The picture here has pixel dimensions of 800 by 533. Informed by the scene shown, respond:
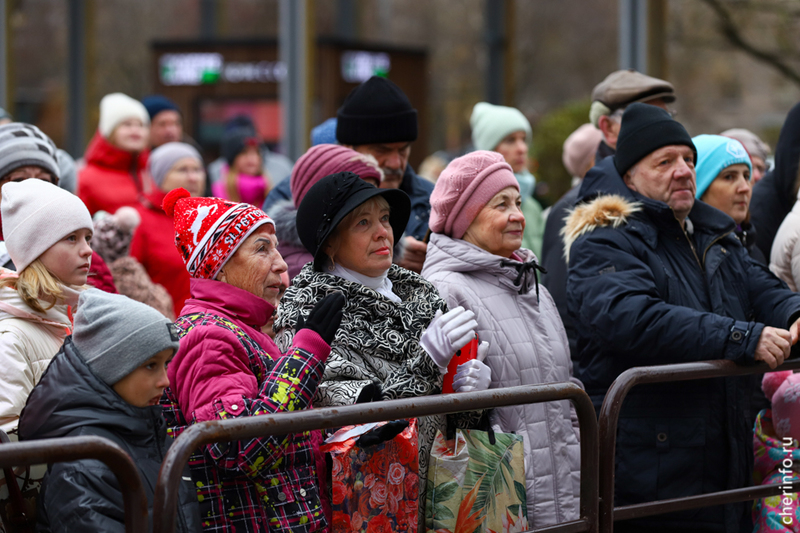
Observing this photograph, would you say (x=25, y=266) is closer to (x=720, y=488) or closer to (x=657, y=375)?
(x=657, y=375)

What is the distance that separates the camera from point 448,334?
122 inches

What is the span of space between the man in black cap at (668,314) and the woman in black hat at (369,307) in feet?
2.27

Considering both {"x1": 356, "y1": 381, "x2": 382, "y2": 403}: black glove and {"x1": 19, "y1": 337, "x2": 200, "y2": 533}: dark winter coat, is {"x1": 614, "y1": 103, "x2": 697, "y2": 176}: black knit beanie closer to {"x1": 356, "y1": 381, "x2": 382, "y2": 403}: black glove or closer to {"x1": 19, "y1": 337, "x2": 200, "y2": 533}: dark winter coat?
{"x1": 356, "y1": 381, "x2": 382, "y2": 403}: black glove

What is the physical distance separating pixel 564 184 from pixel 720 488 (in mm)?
11279

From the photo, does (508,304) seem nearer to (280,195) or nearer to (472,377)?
(472,377)

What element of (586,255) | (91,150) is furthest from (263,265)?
(91,150)

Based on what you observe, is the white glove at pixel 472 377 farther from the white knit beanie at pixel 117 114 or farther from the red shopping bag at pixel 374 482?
the white knit beanie at pixel 117 114

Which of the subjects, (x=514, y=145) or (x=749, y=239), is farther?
(x=514, y=145)

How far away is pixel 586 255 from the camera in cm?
384

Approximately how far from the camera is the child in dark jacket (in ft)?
8.64

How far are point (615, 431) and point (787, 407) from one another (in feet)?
3.57

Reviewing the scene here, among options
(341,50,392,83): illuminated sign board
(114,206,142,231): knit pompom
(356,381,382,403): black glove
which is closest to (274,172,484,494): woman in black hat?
(356,381,382,403): black glove

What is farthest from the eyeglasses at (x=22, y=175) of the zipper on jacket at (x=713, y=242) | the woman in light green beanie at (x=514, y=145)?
the woman in light green beanie at (x=514, y=145)

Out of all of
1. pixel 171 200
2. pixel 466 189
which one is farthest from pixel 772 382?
pixel 171 200
